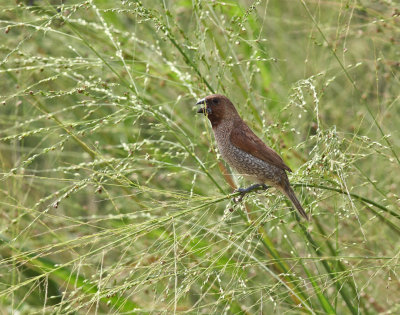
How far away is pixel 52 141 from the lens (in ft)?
15.9

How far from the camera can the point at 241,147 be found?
3.31m

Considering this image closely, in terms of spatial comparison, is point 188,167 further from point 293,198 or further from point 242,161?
point 293,198

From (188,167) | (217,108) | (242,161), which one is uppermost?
(217,108)

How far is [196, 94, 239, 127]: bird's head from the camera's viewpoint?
3240 millimetres

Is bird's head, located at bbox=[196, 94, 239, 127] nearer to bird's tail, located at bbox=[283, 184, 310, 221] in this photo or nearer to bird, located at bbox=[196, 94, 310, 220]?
bird, located at bbox=[196, 94, 310, 220]

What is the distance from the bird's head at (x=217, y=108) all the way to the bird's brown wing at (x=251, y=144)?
3.0 inches

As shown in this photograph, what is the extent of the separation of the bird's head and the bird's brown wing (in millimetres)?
77

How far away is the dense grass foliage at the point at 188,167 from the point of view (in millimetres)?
2408

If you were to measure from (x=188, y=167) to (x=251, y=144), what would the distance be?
359 mm

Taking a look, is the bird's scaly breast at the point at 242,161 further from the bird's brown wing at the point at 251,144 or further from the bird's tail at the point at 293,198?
the bird's tail at the point at 293,198

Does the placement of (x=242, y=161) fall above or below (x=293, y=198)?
above

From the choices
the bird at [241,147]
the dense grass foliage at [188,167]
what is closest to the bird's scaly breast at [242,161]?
the bird at [241,147]

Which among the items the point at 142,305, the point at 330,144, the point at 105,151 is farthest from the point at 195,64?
the point at 105,151

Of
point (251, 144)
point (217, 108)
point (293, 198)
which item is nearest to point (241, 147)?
point (251, 144)
